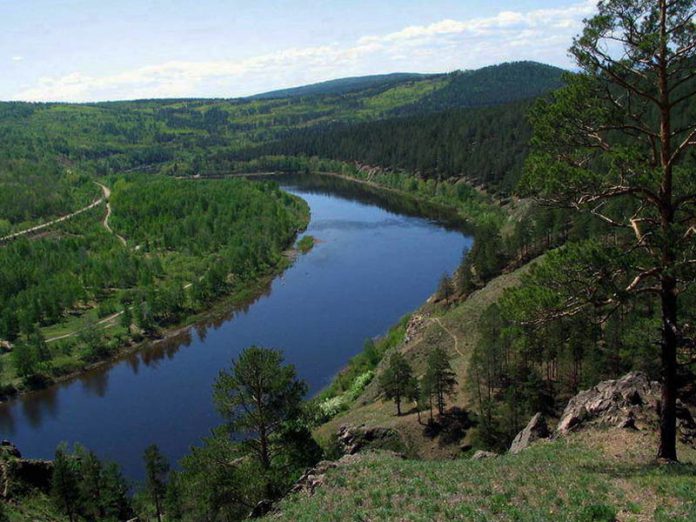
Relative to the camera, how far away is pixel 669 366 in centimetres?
1852

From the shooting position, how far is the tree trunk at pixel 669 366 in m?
17.9

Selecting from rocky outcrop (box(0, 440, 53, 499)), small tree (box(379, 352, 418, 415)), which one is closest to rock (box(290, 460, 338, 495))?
rocky outcrop (box(0, 440, 53, 499))

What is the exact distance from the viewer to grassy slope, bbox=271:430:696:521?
16.0m

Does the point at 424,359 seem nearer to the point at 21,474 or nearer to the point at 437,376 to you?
the point at 437,376

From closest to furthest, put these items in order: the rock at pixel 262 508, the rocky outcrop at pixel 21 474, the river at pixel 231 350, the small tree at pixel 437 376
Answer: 1. the rock at pixel 262 508
2. the rocky outcrop at pixel 21 474
3. the small tree at pixel 437 376
4. the river at pixel 231 350

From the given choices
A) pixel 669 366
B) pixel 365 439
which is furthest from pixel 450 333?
pixel 669 366

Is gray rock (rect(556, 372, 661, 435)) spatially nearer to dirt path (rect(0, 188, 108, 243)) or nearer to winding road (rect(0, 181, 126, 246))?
winding road (rect(0, 181, 126, 246))

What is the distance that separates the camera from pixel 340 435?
4766cm

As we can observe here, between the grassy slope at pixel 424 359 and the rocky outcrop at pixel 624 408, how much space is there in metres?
13.9

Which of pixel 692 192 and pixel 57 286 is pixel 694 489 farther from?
pixel 57 286

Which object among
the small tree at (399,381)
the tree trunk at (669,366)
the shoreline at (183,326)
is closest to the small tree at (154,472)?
the small tree at (399,381)

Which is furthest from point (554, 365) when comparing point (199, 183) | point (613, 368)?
point (199, 183)

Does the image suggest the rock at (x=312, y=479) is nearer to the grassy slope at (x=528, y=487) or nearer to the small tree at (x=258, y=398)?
the grassy slope at (x=528, y=487)

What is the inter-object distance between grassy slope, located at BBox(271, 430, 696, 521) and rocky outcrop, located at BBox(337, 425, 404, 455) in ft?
69.8
